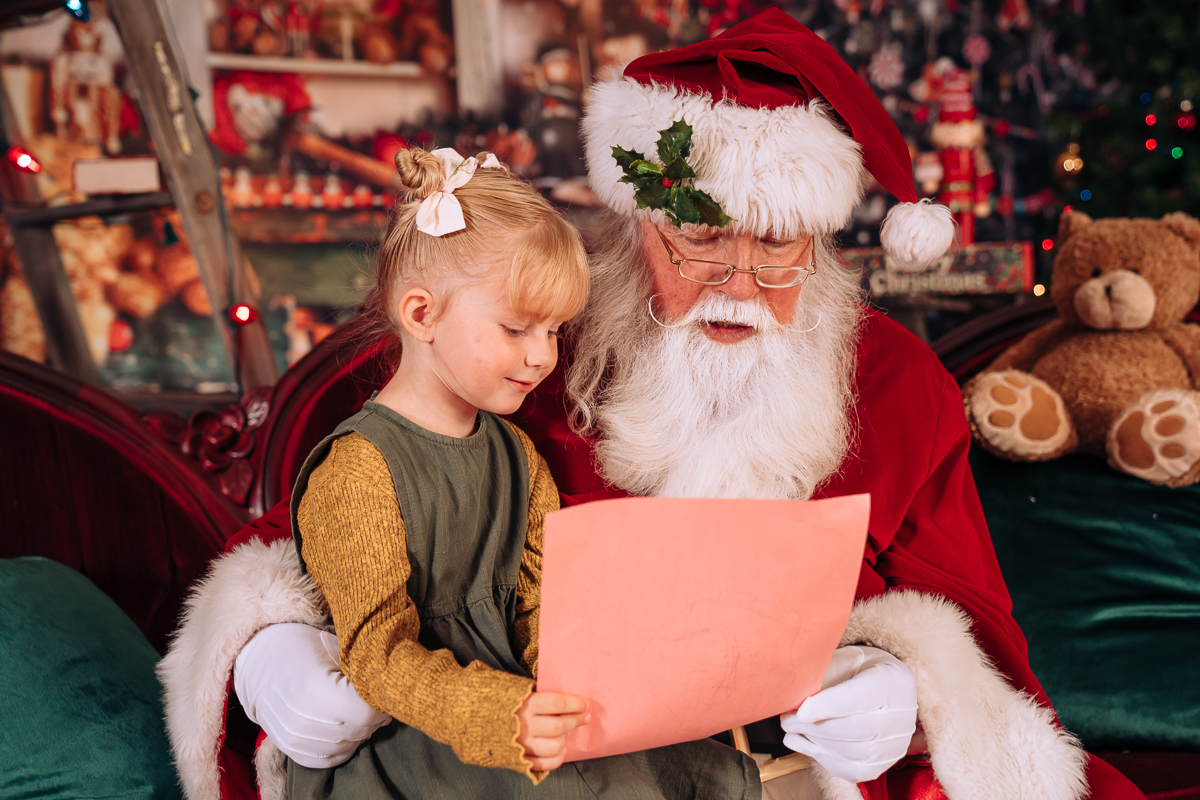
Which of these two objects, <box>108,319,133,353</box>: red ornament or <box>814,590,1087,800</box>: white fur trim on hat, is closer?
<box>814,590,1087,800</box>: white fur trim on hat

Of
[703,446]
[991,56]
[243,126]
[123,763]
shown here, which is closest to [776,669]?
[703,446]

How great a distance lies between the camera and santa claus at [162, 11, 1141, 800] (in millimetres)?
1163

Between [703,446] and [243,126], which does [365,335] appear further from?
[243,126]

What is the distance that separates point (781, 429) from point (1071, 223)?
124 centimetres

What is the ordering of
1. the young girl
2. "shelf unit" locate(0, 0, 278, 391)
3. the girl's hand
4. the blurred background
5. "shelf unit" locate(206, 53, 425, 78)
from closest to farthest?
the girl's hand
the young girl
"shelf unit" locate(0, 0, 278, 391)
the blurred background
"shelf unit" locate(206, 53, 425, 78)

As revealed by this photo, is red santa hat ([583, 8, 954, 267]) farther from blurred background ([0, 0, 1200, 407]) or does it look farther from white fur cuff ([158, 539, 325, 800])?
blurred background ([0, 0, 1200, 407])

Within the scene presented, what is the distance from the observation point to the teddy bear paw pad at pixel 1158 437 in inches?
66.8

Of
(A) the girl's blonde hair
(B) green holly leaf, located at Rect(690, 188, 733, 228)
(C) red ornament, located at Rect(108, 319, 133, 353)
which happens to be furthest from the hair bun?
(C) red ornament, located at Rect(108, 319, 133, 353)

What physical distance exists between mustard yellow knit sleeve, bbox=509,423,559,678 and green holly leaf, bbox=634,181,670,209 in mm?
421

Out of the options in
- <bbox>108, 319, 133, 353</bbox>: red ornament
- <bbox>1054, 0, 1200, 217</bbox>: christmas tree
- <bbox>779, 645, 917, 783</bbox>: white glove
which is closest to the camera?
<bbox>779, 645, 917, 783</bbox>: white glove

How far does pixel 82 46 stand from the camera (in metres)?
3.42

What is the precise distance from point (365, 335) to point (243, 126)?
2.49 metres

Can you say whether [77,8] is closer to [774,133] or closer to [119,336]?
[774,133]

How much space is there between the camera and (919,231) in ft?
4.38
